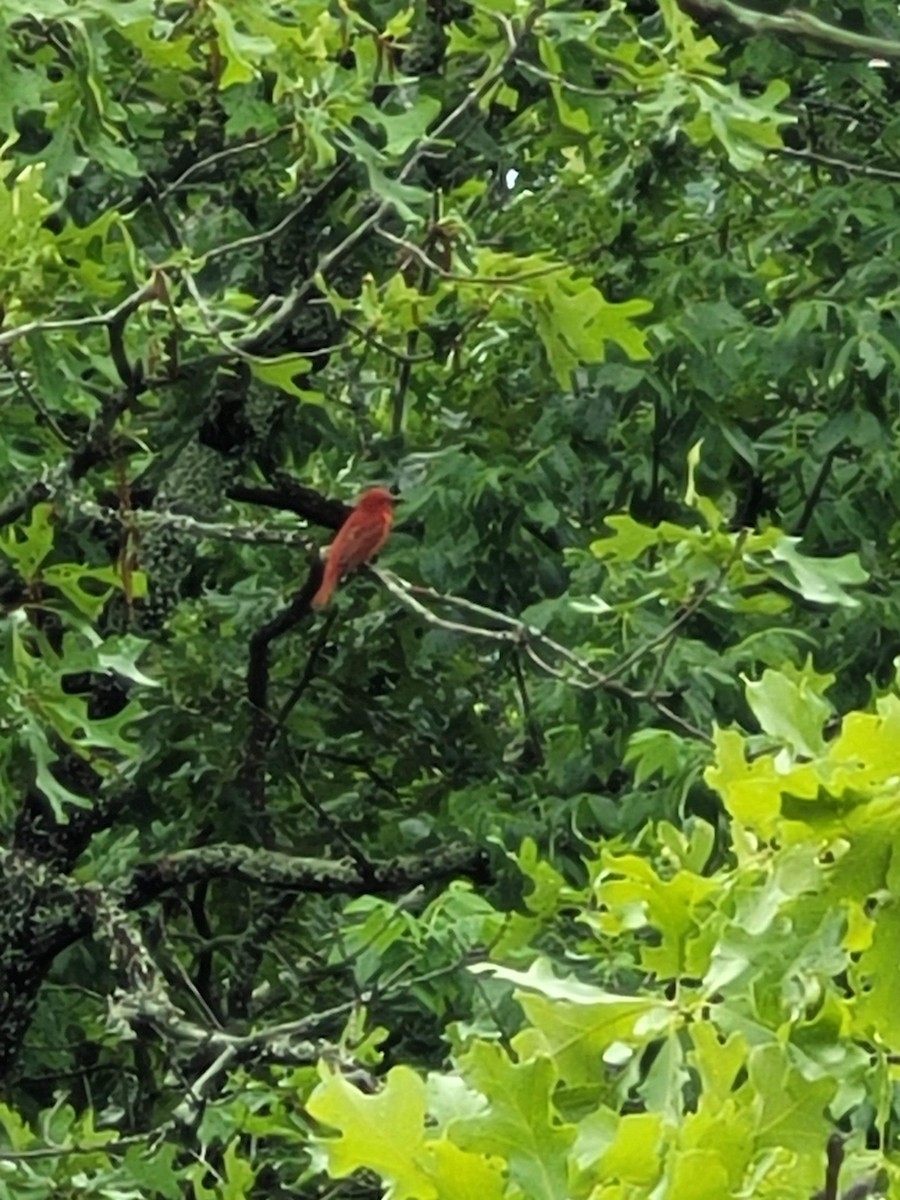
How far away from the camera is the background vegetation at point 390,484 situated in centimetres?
378

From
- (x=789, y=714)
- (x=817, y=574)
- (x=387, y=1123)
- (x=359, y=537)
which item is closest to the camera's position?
(x=387, y=1123)

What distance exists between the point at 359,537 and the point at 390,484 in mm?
435

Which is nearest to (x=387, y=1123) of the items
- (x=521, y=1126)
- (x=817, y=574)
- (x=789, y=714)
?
(x=521, y=1126)

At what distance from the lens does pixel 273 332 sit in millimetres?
4109

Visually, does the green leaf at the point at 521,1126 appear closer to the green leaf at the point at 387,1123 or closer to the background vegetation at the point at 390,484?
the green leaf at the point at 387,1123

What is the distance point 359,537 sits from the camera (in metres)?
4.52

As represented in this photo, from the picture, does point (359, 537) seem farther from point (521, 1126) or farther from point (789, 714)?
point (521, 1126)

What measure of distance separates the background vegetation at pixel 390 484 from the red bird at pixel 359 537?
60 millimetres

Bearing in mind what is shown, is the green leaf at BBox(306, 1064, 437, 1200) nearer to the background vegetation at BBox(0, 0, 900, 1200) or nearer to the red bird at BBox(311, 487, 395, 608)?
the background vegetation at BBox(0, 0, 900, 1200)

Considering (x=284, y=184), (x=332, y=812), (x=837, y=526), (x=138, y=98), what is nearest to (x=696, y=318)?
(x=837, y=526)

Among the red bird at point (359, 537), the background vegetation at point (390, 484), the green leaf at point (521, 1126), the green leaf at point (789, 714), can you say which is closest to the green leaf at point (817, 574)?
the background vegetation at point (390, 484)

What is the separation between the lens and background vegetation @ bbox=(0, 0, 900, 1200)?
3775 mm

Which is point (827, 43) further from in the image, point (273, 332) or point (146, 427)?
point (146, 427)

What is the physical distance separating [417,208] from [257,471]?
75cm
